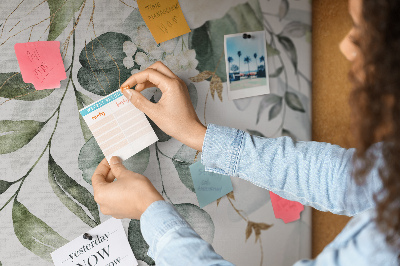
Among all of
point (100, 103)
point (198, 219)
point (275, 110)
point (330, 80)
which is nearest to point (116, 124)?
point (100, 103)

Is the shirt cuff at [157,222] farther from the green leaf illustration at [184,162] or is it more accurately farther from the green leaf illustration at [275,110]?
the green leaf illustration at [275,110]

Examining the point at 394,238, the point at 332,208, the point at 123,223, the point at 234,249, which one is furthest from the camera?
the point at 234,249

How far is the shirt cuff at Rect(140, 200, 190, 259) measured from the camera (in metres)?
0.50

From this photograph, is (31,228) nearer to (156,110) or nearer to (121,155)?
(121,155)

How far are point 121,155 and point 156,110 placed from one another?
0.11 metres

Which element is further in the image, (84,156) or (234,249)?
(234,249)

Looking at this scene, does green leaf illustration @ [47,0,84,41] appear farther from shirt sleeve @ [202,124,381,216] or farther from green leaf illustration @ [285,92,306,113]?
green leaf illustration @ [285,92,306,113]

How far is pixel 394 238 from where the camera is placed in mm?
380

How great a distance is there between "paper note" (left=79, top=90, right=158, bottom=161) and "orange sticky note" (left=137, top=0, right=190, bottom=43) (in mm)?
150

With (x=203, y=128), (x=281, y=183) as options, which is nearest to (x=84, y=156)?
(x=203, y=128)

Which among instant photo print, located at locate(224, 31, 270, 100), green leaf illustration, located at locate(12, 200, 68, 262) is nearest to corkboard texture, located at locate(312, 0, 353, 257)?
instant photo print, located at locate(224, 31, 270, 100)

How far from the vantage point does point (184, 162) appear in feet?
2.48

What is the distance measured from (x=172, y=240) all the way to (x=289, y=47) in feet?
1.84

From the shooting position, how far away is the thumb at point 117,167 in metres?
0.63
